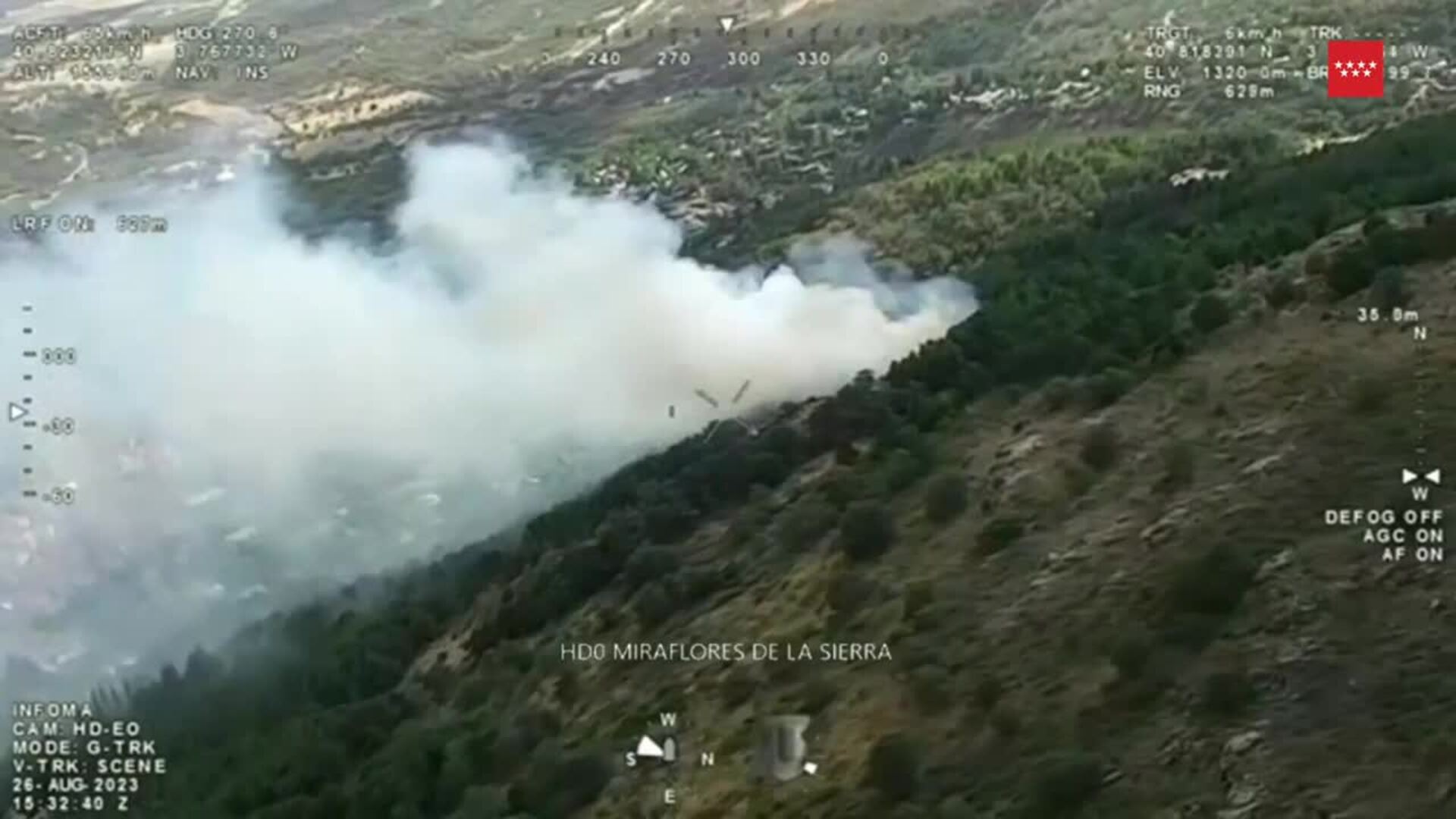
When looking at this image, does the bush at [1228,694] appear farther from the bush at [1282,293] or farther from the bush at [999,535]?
the bush at [1282,293]

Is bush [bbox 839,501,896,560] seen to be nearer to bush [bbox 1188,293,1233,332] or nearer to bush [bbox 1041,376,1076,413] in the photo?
bush [bbox 1041,376,1076,413]

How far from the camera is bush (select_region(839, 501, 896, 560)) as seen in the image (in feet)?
22.7

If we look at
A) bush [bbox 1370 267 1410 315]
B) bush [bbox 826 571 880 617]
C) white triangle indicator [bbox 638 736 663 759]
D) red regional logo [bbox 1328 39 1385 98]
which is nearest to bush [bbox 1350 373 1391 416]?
bush [bbox 1370 267 1410 315]

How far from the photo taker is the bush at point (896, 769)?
5.48 metres

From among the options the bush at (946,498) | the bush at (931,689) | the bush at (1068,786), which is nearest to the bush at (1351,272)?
the bush at (946,498)

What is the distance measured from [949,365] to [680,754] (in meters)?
3.23

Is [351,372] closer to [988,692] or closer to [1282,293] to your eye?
[988,692]

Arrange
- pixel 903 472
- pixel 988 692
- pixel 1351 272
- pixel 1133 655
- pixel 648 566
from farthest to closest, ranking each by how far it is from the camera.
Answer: pixel 648 566 → pixel 903 472 → pixel 1351 272 → pixel 988 692 → pixel 1133 655

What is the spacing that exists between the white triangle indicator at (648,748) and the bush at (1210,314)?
320 centimetres

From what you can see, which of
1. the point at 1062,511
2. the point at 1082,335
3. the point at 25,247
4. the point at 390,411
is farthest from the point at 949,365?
the point at 25,247

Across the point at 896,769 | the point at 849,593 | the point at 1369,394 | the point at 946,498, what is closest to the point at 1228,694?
the point at 896,769
